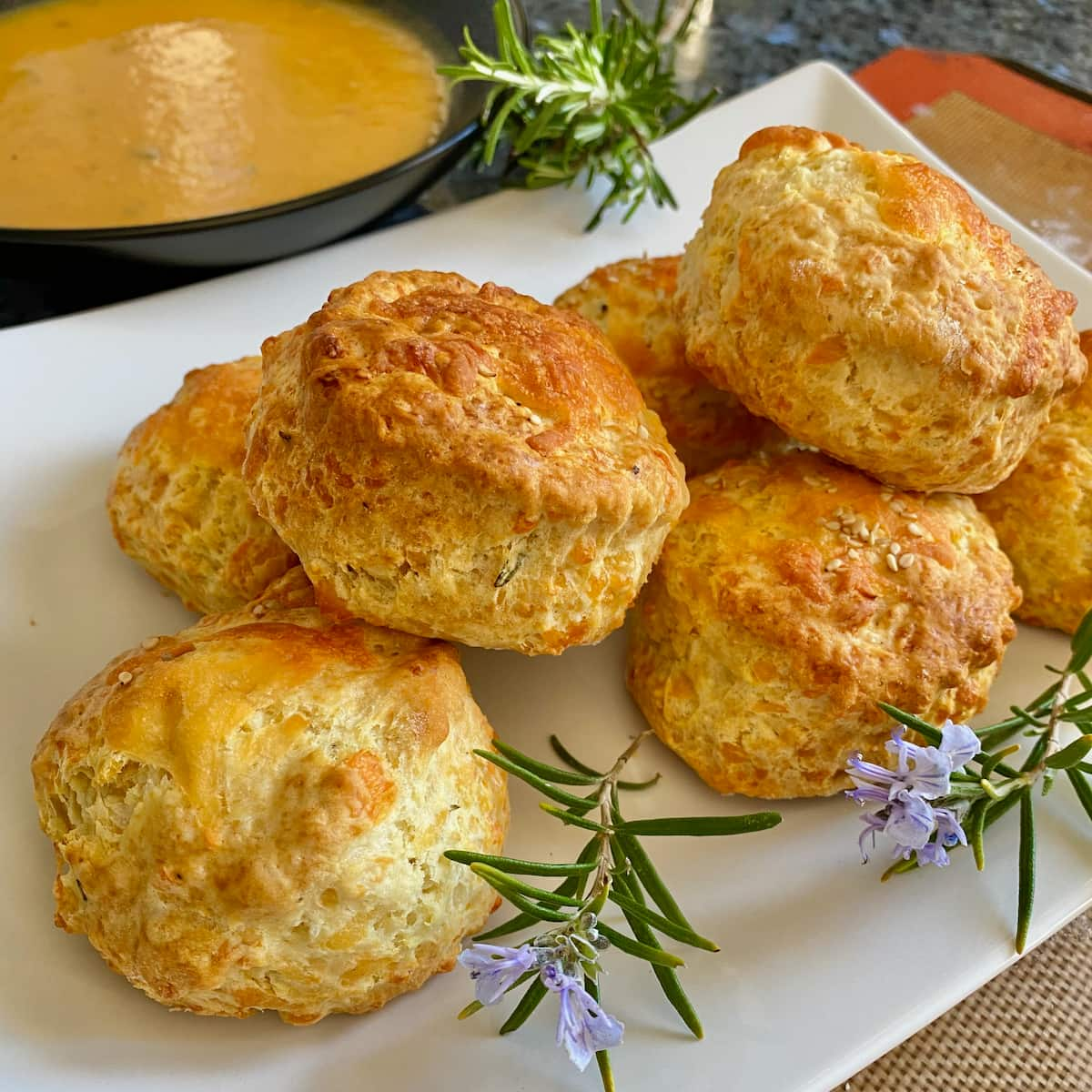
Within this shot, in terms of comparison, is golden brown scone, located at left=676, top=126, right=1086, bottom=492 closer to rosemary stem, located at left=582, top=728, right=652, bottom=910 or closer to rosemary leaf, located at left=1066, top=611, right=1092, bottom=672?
rosemary leaf, located at left=1066, top=611, right=1092, bottom=672

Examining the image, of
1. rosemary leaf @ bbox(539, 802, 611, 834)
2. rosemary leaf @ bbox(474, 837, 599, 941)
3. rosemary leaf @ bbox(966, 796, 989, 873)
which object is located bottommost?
rosemary leaf @ bbox(474, 837, 599, 941)

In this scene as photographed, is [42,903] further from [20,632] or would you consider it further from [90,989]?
[20,632]

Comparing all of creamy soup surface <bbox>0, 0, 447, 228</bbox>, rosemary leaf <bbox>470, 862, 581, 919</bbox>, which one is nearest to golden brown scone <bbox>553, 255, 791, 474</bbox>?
rosemary leaf <bbox>470, 862, 581, 919</bbox>

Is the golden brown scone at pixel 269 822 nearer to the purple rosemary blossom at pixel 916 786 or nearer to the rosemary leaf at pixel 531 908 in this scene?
the rosemary leaf at pixel 531 908

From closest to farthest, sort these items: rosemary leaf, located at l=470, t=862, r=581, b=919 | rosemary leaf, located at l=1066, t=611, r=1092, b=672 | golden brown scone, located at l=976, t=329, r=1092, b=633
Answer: rosemary leaf, located at l=470, t=862, r=581, b=919
rosemary leaf, located at l=1066, t=611, r=1092, b=672
golden brown scone, located at l=976, t=329, r=1092, b=633

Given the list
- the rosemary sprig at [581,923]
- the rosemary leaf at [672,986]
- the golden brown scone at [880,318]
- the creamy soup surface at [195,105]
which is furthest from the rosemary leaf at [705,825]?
the creamy soup surface at [195,105]

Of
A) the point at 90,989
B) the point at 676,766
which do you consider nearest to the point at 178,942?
the point at 90,989
